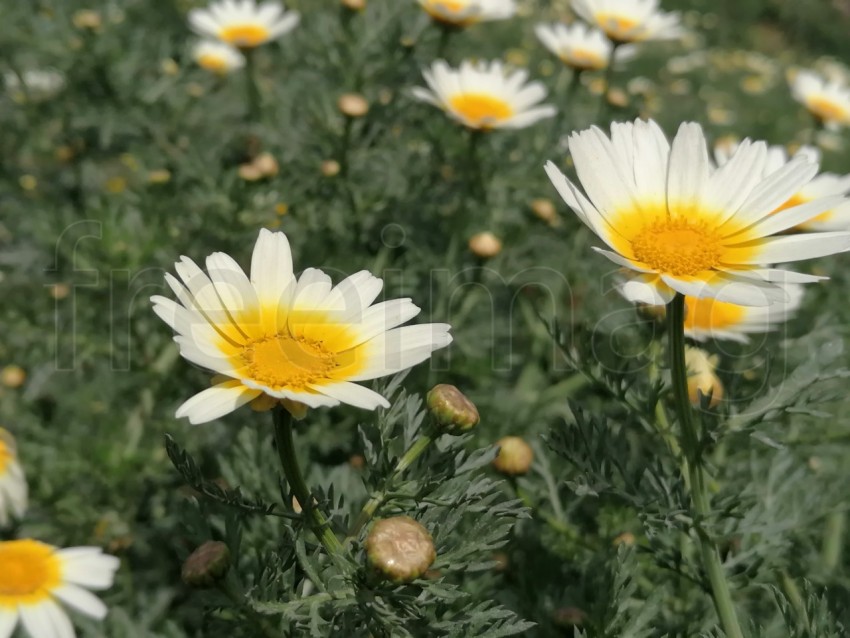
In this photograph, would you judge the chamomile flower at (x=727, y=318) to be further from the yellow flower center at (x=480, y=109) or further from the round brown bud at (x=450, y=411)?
the yellow flower center at (x=480, y=109)

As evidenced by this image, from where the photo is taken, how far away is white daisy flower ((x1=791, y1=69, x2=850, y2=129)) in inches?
154

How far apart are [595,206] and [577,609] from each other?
0.93 m

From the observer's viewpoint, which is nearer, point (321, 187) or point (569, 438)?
point (569, 438)

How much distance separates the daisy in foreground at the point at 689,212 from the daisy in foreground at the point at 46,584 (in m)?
1.17

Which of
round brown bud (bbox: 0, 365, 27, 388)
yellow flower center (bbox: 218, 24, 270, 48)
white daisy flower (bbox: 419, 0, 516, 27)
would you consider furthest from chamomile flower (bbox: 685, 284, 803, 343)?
round brown bud (bbox: 0, 365, 27, 388)

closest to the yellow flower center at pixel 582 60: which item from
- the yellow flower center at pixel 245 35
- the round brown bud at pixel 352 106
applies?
the round brown bud at pixel 352 106

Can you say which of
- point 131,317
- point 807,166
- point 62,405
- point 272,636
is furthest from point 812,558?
point 62,405

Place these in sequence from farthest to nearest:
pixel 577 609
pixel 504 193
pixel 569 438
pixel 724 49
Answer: pixel 724 49 → pixel 504 193 → pixel 577 609 → pixel 569 438

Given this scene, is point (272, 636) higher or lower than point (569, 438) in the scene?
lower

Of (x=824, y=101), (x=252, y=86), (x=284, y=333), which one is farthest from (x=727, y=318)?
(x=824, y=101)

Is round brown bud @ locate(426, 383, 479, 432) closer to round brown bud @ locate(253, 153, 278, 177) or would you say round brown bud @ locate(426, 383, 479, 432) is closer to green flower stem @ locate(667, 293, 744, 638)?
green flower stem @ locate(667, 293, 744, 638)

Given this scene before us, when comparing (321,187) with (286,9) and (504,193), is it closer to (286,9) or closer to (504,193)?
(504,193)

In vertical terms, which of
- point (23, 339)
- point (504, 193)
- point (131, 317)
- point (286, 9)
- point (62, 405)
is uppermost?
point (286, 9)

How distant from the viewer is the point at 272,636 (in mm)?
1667
